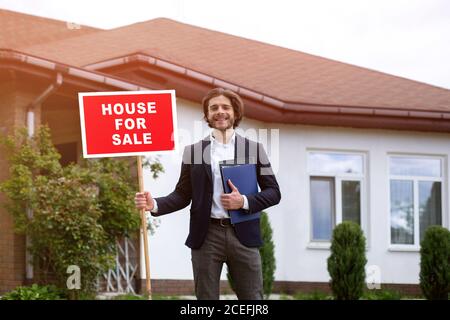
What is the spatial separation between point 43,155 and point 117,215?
933mm

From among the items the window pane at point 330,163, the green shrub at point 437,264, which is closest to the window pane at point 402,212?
the window pane at point 330,163

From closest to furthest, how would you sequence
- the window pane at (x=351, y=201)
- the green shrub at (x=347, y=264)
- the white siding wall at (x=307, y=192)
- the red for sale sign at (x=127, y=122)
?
the red for sale sign at (x=127, y=122) → the green shrub at (x=347, y=264) → the white siding wall at (x=307, y=192) → the window pane at (x=351, y=201)

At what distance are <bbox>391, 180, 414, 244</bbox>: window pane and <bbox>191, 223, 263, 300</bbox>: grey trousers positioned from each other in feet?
24.3

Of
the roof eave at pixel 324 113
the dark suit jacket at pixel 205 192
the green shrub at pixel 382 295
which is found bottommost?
the green shrub at pixel 382 295

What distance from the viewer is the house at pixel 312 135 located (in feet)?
34.7

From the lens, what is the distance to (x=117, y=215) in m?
9.02

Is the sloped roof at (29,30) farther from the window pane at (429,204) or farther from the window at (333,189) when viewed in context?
the window pane at (429,204)

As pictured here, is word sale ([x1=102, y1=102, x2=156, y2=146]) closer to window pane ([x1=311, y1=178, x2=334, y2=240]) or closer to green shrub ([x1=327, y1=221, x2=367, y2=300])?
→ green shrub ([x1=327, y1=221, x2=367, y2=300])

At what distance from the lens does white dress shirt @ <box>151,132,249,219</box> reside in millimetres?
4680

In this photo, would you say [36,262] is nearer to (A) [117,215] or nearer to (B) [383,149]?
(A) [117,215]

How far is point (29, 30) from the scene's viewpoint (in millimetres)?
12180

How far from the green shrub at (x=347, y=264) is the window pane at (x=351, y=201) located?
65.2 inches

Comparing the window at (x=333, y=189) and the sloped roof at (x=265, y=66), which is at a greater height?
the sloped roof at (x=265, y=66)

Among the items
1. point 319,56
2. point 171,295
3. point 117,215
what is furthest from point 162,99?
point 319,56
